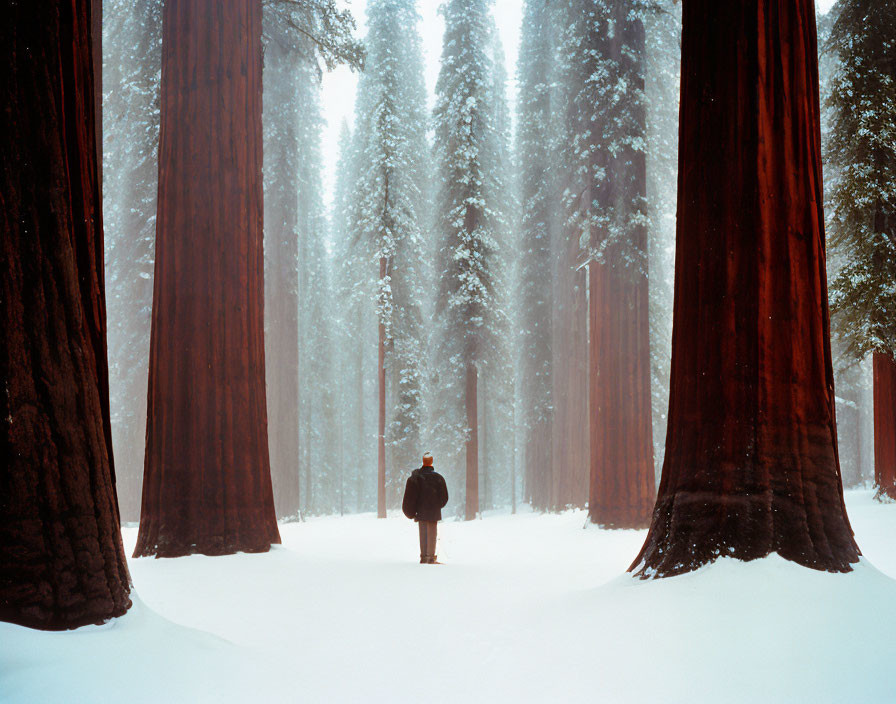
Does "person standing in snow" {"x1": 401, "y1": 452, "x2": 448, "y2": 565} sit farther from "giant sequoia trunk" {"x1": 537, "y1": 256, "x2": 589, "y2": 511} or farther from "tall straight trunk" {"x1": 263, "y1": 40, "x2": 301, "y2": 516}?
"tall straight trunk" {"x1": 263, "y1": 40, "x2": 301, "y2": 516}

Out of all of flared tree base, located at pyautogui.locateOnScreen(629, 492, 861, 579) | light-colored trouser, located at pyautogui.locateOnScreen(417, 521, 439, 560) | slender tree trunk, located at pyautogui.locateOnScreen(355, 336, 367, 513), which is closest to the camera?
flared tree base, located at pyautogui.locateOnScreen(629, 492, 861, 579)

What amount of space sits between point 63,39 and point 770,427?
4567 mm

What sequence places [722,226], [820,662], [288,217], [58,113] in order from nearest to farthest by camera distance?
[820,662] < [58,113] < [722,226] < [288,217]

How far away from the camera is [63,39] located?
12.0 feet

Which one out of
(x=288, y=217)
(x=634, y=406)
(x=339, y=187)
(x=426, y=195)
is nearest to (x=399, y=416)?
(x=288, y=217)

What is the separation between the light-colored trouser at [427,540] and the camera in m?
9.48

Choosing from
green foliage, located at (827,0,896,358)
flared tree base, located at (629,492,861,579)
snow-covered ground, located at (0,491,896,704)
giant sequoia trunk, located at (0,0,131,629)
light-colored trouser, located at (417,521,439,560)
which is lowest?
light-colored trouser, located at (417,521,439,560)

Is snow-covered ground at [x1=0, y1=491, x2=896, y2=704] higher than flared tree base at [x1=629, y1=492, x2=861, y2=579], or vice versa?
flared tree base at [x1=629, y1=492, x2=861, y2=579]

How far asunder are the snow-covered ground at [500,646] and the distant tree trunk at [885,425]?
11253mm

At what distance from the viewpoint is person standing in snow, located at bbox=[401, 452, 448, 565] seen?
31.1ft

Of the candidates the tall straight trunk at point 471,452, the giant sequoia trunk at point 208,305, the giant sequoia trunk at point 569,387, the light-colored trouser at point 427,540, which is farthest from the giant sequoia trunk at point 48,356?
the tall straight trunk at point 471,452

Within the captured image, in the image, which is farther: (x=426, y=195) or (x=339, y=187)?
(x=339, y=187)

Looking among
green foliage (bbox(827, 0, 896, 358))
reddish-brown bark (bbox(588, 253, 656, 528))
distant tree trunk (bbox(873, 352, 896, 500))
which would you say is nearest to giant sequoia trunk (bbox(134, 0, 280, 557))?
reddish-brown bark (bbox(588, 253, 656, 528))

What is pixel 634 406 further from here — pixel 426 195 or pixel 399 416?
pixel 426 195
